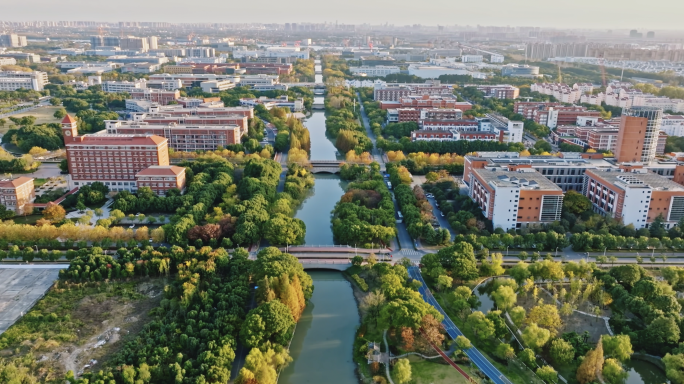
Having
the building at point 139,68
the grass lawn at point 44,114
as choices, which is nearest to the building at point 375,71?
the building at point 139,68

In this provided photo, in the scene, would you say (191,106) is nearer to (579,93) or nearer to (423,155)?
(423,155)

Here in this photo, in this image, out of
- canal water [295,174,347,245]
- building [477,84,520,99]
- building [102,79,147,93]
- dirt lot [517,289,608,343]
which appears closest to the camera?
dirt lot [517,289,608,343]

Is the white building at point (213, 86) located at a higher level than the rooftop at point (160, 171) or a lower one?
higher

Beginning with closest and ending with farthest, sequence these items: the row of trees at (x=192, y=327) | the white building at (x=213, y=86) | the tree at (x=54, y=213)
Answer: the row of trees at (x=192, y=327)
the tree at (x=54, y=213)
the white building at (x=213, y=86)

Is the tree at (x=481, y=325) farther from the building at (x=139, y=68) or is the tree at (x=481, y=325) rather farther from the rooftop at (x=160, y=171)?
the building at (x=139, y=68)

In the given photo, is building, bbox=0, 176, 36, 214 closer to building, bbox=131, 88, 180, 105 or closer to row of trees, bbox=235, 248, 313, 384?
row of trees, bbox=235, 248, 313, 384

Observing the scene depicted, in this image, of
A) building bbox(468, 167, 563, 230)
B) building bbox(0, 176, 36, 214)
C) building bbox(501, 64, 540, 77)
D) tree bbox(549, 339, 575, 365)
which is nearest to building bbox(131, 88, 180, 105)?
building bbox(0, 176, 36, 214)
